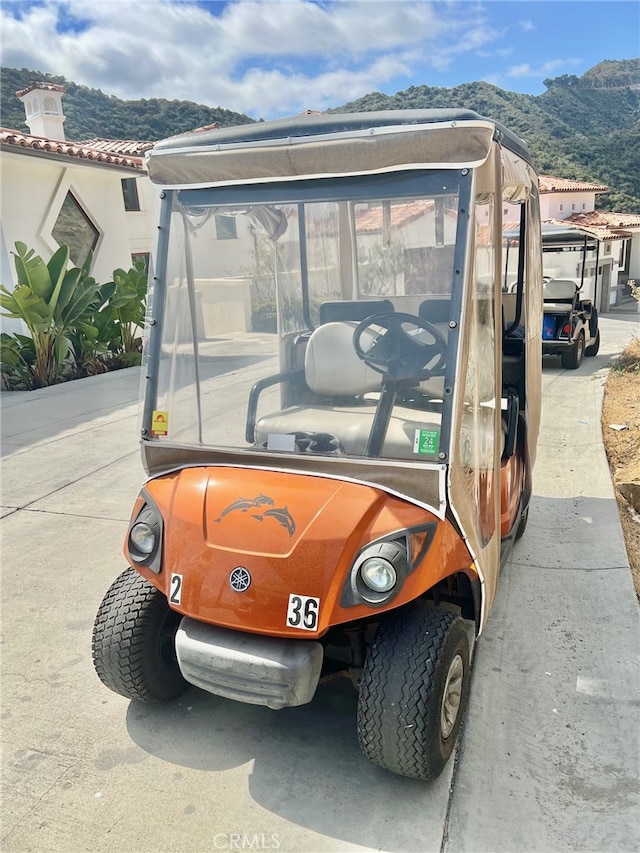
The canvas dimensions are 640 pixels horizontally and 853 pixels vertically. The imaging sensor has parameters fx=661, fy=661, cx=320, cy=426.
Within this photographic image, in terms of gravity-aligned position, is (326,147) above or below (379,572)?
above

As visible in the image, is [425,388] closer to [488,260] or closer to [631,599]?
[488,260]

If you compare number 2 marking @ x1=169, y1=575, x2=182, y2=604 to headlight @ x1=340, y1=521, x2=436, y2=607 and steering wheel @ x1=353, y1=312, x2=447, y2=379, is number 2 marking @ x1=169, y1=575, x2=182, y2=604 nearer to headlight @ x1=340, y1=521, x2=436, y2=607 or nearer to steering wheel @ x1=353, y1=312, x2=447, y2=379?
headlight @ x1=340, y1=521, x2=436, y2=607

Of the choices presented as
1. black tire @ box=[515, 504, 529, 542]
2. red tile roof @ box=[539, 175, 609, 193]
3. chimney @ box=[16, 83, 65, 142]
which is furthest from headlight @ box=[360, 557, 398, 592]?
red tile roof @ box=[539, 175, 609, 193]

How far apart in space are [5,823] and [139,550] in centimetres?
95

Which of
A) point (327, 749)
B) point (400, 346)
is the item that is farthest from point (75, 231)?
point (327, 749)

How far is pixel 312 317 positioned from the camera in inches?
115

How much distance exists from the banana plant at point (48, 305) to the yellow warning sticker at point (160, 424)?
663cm

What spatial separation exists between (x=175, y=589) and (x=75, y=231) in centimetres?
1111

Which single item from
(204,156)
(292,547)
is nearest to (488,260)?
(204,156)

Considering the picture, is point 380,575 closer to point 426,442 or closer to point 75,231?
point 426,442

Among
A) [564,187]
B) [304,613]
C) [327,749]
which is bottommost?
[327,749]

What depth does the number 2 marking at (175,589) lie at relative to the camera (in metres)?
2.19

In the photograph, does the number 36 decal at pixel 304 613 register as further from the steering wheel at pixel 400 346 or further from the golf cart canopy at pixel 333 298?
the steering wheel at pixel 400 346

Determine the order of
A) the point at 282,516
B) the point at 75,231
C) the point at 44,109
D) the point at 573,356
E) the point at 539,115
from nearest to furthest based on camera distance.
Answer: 1. the point at 282,516
2. the point at 573,356
3. the point at 75,231
4. the point at 44,109
5. the point at 539,115
